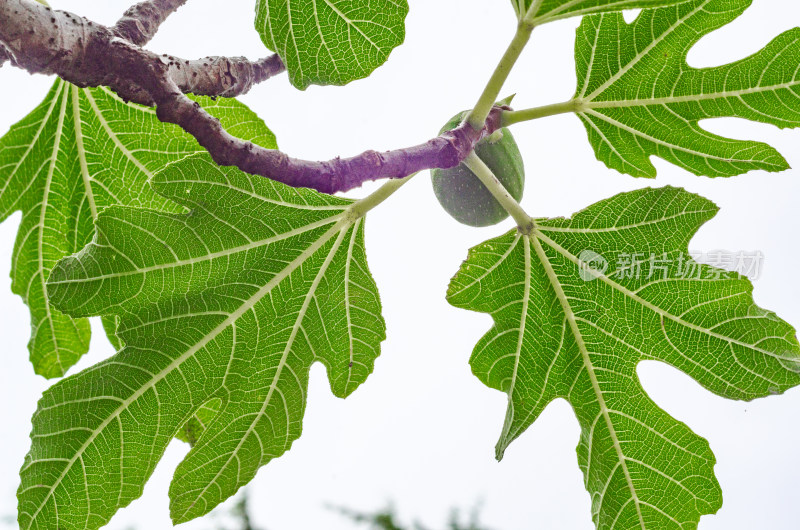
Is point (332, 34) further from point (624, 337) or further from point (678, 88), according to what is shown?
point (624, 337)

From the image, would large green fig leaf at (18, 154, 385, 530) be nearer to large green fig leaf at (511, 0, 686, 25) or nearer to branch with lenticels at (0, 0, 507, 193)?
branch with lenticels at (0, 0, 507, 193)

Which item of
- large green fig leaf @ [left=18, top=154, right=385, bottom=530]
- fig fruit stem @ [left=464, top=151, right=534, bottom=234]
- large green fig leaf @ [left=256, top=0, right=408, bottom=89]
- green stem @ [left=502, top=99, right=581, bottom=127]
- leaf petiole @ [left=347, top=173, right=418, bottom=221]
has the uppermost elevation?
green stem @ [left=502, top=99, right=581, bottom=127]

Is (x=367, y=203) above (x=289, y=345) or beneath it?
above

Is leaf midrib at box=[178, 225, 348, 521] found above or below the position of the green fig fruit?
below

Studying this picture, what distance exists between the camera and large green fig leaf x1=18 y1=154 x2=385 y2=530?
1381mm

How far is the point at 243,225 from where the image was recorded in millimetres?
1480

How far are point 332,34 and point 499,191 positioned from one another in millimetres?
533

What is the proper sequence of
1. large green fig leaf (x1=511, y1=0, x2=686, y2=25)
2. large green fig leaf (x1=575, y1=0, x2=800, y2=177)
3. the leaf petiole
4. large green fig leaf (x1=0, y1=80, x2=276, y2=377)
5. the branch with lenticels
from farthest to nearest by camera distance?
large green fig leaf (x1=0, y1=80, x2=276, y2=377) < the leaf petiole < large green fig leaf (x1=575, y1=0, x2=800, y2=177) < large green fig leaf (x1=511, y1=0, x2=686, y2=25) < the branch with lenticels

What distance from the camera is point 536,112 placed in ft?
5.25

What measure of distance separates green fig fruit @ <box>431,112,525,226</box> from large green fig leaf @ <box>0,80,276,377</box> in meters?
0.49

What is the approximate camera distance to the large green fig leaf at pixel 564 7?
1.24 meters

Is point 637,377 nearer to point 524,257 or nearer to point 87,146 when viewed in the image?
point 524,257

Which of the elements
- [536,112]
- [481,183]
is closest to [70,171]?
[481,183]

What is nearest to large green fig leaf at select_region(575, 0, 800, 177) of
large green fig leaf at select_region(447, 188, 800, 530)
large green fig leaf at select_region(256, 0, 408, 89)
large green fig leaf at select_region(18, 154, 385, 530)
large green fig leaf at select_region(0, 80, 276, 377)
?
large green fig leaf at select_region(447, 188, 800, 530)
